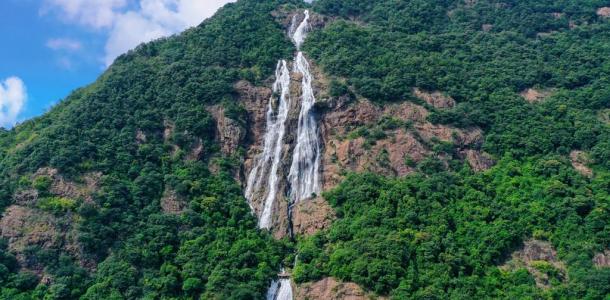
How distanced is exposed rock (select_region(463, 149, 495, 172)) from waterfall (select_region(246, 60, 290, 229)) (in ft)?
69.4

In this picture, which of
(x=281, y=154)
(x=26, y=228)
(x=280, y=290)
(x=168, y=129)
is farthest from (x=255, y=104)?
(x=26, y=228)

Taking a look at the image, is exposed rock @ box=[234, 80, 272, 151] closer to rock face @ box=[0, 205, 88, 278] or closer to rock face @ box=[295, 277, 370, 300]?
rock face @ box=[295, 277, 370, 300]

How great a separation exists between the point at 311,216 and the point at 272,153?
1127 centimetres

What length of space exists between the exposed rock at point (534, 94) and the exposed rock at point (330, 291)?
120 ft

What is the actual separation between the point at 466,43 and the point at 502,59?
680 centimetres

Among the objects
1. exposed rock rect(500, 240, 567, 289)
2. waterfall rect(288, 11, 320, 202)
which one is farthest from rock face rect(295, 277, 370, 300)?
waterfall rect(288, 11, 320, 202)

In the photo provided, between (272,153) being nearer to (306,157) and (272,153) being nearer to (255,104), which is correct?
(306,157)

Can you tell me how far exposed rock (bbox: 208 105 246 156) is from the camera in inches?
2869

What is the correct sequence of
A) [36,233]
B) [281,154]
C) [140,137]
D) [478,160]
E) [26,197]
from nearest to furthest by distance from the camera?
[36,233], [26,197], [478,160], [281,154], [140,137]

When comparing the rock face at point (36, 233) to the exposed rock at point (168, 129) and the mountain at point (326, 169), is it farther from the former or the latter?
the exposed rock at point (168, 129)

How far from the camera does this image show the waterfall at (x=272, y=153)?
68125 millimetres

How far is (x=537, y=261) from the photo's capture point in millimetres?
55156

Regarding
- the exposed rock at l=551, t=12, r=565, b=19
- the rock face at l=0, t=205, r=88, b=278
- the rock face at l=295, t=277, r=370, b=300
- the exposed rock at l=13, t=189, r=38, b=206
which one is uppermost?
the exposed rock at l=551, t=12, r=565, b=19

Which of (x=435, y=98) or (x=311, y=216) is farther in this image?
(x=435, y=98)
